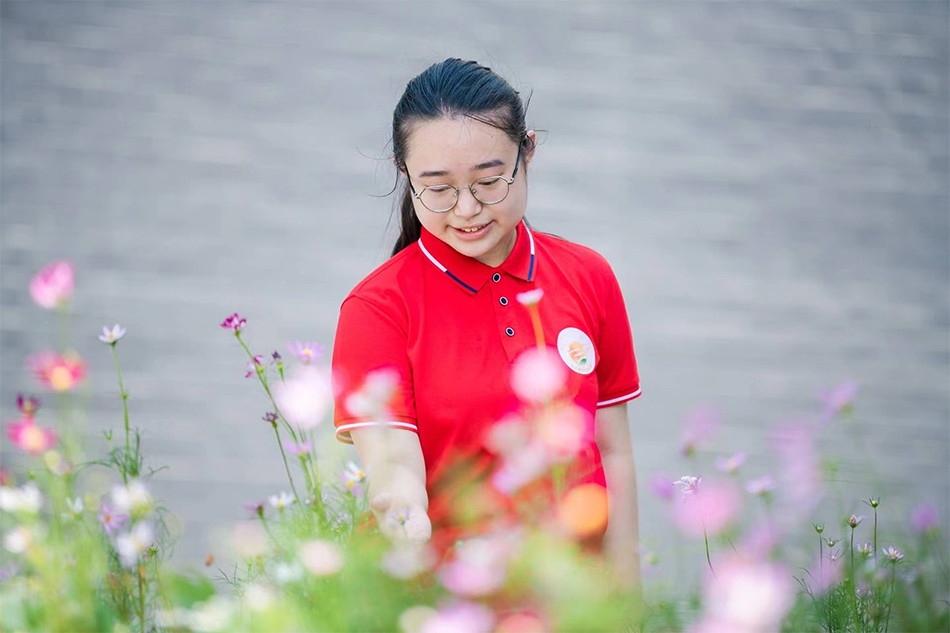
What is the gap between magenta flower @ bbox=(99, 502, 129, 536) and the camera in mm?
1588

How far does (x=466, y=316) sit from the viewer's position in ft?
6.31

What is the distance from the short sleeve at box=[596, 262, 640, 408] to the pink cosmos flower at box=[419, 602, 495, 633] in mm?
1053

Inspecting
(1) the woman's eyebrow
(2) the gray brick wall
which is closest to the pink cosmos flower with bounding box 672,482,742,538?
(1) the woman's eyebrow

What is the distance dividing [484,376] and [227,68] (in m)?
2.47

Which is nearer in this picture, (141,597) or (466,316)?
(141,597)

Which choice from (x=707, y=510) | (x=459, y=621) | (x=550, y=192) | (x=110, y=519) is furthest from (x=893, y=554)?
(x=550, y=192)

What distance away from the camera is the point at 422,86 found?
191cm

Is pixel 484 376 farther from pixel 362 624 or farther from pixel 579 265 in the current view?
pixel 362 624

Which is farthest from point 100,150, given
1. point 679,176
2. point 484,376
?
point 484,376

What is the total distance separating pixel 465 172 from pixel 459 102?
0.14 m

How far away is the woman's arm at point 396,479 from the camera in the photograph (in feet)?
4.34

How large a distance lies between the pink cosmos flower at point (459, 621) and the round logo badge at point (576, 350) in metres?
0.90

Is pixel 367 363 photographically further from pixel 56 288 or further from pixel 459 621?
pixel 459 621

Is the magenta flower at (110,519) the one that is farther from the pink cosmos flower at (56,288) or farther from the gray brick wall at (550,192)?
the gray brick wall at (550,192)
